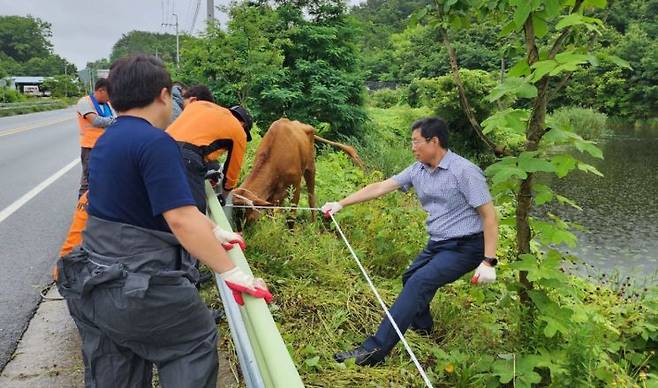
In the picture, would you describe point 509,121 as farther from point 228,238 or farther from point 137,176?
A: point 137,176

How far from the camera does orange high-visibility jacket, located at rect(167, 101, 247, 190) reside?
389 centimetres

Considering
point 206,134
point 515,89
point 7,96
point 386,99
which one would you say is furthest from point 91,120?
point 7,96

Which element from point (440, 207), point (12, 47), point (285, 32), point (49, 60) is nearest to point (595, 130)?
point (285, 32)

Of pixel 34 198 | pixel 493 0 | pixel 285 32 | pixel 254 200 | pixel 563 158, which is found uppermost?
pixel 285 32

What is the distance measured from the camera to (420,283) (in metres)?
3.60

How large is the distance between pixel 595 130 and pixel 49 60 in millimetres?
91547

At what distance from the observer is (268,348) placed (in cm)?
150

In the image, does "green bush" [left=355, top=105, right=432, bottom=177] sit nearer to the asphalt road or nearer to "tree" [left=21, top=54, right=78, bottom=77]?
the asphalt road

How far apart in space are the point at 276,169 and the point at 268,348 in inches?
170

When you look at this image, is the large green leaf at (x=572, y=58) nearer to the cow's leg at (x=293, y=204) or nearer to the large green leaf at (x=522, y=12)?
the large green leaf at (x=522, y=12)

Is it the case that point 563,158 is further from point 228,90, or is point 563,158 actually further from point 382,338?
point 228,90

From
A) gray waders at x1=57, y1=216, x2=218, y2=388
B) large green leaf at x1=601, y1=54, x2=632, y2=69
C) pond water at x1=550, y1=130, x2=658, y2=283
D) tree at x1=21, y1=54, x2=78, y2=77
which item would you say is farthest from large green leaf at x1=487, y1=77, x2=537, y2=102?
tree at x1=21, y1=54, x2=78, y2=77

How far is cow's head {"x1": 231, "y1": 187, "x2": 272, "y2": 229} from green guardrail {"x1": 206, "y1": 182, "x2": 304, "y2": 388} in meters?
3.12

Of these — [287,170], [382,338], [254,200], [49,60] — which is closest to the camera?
[382,338]
